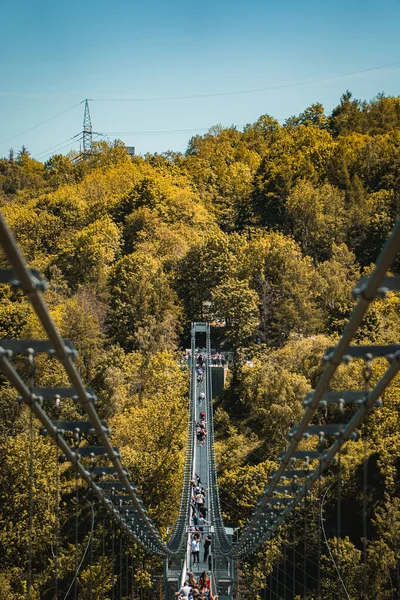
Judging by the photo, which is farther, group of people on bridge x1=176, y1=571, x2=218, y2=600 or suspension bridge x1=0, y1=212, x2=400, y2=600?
group of people on bridge x1=176, y1=571, x2=218, y2=600

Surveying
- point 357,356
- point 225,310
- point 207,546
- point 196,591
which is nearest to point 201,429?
point 207,546

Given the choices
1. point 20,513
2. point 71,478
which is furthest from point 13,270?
point 71,478

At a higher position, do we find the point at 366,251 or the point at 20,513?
the point at 366,251

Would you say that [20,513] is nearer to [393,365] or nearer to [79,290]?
[79,290]

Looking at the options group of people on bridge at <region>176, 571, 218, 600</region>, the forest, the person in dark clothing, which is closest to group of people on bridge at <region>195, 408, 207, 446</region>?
the forest

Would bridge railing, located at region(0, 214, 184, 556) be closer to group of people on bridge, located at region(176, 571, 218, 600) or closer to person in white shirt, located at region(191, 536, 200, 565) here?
group of people on bridge, located at region(176, 571, 218, 600)

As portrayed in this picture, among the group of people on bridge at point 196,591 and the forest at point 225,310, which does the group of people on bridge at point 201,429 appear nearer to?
the forest at point 225,310

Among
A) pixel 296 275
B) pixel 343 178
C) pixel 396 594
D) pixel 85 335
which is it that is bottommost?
Answer: pixel 396 594

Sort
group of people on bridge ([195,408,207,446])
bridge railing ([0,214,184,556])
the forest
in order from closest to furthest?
bridge railing ([0,214,184,556]) → the forest → group of people on bridge ([195,408,207,446])

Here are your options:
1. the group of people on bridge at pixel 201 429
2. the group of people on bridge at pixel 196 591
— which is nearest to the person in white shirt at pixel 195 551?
the group of people on bridge at pixel 196 591
